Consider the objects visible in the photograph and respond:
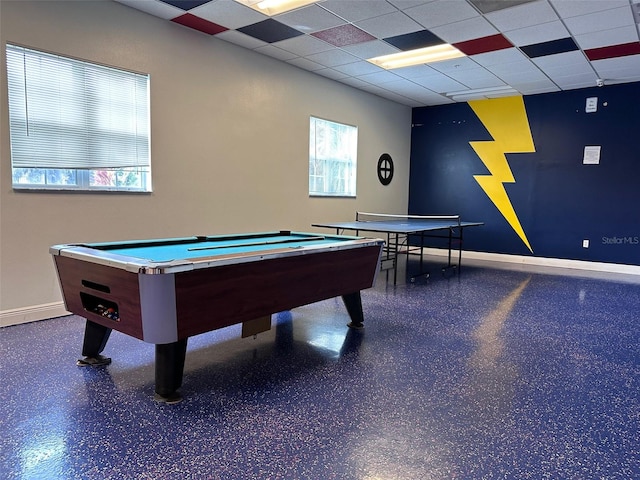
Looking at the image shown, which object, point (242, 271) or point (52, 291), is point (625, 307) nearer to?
point (242, 271)

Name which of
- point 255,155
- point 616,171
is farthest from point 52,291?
point 616,171

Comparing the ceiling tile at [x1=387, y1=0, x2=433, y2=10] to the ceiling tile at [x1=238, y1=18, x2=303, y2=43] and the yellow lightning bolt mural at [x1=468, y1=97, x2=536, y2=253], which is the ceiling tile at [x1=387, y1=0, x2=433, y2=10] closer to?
the ceiling tile at [x1=238, y1=18, x2=303, y2=43]

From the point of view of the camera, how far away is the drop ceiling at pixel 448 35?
3756 millimetres

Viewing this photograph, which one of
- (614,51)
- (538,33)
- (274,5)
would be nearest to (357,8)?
(274,5)

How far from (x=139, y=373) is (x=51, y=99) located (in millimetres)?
2418

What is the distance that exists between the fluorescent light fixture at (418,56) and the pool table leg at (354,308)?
3.17 m

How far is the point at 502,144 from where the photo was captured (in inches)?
282

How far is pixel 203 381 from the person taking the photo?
94.5 inches

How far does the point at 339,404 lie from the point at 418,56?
4496 mm

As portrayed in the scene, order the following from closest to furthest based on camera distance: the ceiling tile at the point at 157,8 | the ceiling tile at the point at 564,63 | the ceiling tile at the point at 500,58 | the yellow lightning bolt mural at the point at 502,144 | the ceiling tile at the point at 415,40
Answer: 1. the ceiling tile at the point at 157,8
2. the ceiling tile at the point at 415,40
3. the ceiling tile at the point at 500,58
4. the ceiling tile at the point at 564,63
5. the yellow lightning bolt mural at the point at 502,144

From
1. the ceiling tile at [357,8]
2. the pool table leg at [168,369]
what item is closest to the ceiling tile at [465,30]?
the ceiling tile at [357,8]

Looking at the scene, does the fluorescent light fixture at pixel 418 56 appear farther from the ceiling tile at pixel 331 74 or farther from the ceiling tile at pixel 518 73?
the ceiling tile at pixel 518 73
